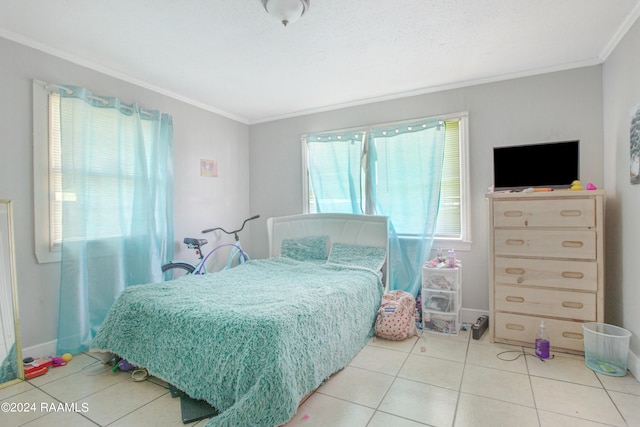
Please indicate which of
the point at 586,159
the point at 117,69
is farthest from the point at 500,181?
the point at 117,69

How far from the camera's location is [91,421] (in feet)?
5.69

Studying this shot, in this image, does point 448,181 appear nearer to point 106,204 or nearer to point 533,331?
point 533,331

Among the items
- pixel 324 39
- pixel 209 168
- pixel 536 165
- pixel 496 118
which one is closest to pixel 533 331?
pixel 536 165

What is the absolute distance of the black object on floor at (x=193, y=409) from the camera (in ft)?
5.68

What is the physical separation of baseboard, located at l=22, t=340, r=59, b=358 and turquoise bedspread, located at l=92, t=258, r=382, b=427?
62cm

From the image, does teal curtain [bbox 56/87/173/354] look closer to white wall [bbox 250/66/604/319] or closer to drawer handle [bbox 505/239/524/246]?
white wall [bbox 250/66/604/319]

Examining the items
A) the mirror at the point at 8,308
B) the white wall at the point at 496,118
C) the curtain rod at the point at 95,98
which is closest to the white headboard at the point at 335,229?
the white wall at the point at 496,118

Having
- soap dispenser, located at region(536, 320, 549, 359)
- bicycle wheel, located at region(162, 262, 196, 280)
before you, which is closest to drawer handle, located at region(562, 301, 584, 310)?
soap dispenser, located at region(536, 320, 549, 359)

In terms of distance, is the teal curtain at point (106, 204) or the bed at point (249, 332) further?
the teal curtain at point (106, 204)

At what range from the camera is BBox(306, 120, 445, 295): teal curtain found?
130 inches

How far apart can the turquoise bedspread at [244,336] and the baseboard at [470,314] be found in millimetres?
1165

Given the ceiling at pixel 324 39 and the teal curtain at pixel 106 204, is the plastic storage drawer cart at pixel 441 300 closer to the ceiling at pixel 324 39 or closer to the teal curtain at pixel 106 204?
the ceiling at pixel 324 39

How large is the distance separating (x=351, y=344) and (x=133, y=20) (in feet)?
8.86

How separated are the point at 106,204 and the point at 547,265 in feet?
12.0
